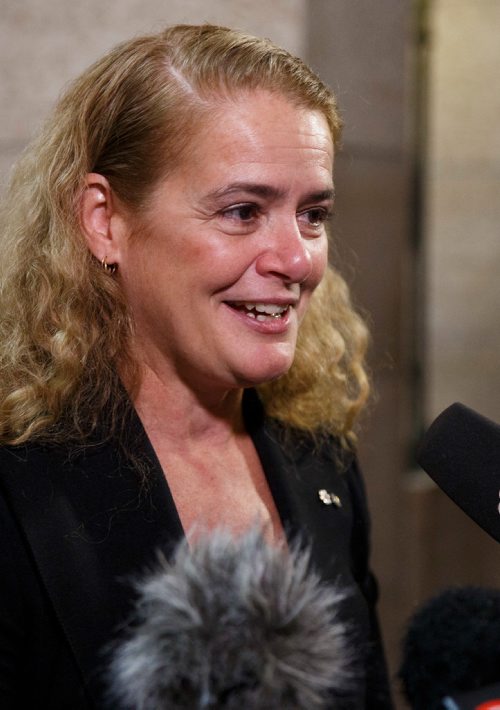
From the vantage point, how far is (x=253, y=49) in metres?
1.54

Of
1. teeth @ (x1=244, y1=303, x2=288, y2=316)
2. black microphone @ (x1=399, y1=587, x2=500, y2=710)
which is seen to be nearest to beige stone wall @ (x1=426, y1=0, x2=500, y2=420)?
teeth @ (x1=244, y1=303, x2=288, y2=316)

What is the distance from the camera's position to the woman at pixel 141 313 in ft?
4.50

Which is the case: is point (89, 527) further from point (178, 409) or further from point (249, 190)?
point (249, 190)

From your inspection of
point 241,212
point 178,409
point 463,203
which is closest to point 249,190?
point 241,212

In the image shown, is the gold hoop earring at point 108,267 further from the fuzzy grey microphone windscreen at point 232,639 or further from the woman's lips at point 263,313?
the fuzzy grey microphone windscreen at point 232,639

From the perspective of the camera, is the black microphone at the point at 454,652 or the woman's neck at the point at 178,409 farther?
the woman's neck at the point at 178,409

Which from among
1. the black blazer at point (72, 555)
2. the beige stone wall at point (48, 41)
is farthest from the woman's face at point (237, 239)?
the beige stone wall at point (48, 41)

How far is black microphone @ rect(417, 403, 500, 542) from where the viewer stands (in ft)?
3.68

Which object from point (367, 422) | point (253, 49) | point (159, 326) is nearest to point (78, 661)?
point (159, 326)

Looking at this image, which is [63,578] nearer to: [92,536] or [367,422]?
[92,536]

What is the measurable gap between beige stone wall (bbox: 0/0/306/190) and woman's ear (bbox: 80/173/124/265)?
2.96ft

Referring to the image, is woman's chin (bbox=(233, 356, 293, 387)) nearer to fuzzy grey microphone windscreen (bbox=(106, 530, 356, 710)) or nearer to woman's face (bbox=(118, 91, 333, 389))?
woman's face (bbox=(118, 91, 333, 389))

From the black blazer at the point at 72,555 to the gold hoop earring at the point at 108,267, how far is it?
24 cm

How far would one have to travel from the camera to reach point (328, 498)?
177cm
